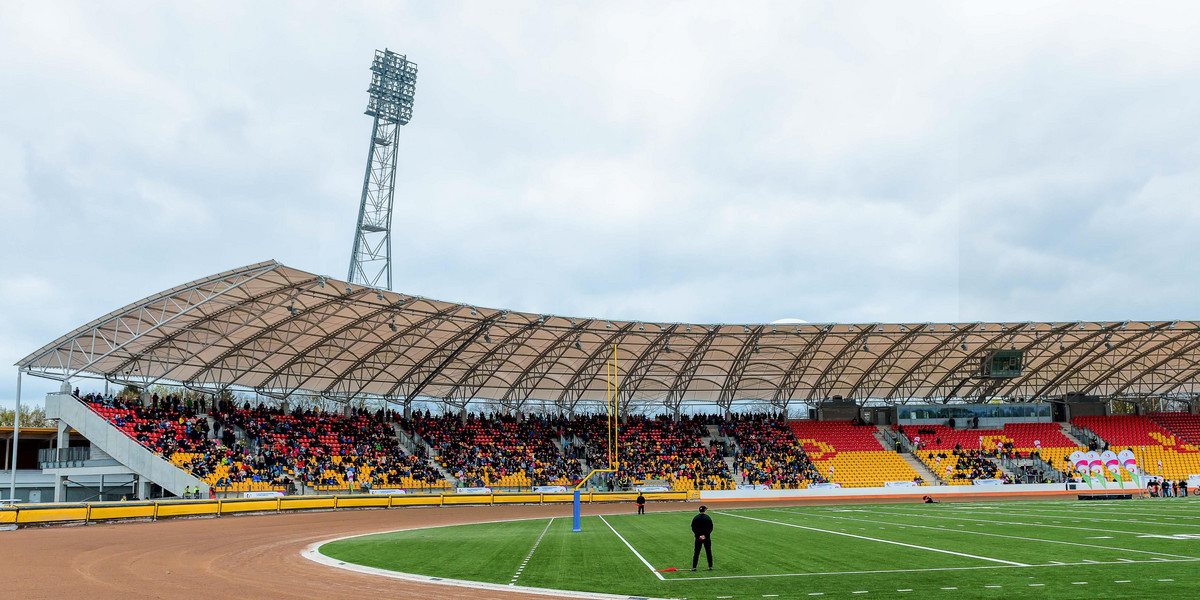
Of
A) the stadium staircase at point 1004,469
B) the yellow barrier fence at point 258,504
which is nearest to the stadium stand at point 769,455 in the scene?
the yellow barrier fence at point 258,504

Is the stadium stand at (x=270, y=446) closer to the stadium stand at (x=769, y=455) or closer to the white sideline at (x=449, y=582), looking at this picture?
the stadium stand at (x=769, y=455)

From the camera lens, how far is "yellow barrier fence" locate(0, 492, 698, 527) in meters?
30.8

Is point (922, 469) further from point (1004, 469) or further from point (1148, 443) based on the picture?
point (1148, 443)

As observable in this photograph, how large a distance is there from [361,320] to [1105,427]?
201ft

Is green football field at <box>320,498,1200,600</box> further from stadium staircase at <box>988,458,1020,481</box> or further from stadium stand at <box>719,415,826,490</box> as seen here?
stadium staircase at <box>988,458,1020,481</box>

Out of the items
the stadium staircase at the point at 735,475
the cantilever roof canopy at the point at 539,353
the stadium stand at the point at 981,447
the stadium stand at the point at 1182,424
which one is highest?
the cantilever roof canopy at the point at 539,353

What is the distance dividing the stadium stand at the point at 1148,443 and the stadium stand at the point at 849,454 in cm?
1546

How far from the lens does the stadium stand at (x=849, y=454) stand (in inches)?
2446

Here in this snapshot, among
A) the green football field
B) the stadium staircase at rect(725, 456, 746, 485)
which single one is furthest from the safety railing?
the stadium staircase at rect(725, 456, 746, 485)

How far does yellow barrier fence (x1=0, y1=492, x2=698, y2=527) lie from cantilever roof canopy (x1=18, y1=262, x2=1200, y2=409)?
941 cm

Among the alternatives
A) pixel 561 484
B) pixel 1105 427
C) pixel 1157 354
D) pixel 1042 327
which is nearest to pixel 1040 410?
pixel 1105 427

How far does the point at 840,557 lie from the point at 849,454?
51.2m

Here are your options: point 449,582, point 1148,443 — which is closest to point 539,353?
point 449,582

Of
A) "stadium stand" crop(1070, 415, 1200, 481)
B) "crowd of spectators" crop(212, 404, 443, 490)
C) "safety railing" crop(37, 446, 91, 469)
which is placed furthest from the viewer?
"stadium stand" crop(1070, 415, 1200, 481)
